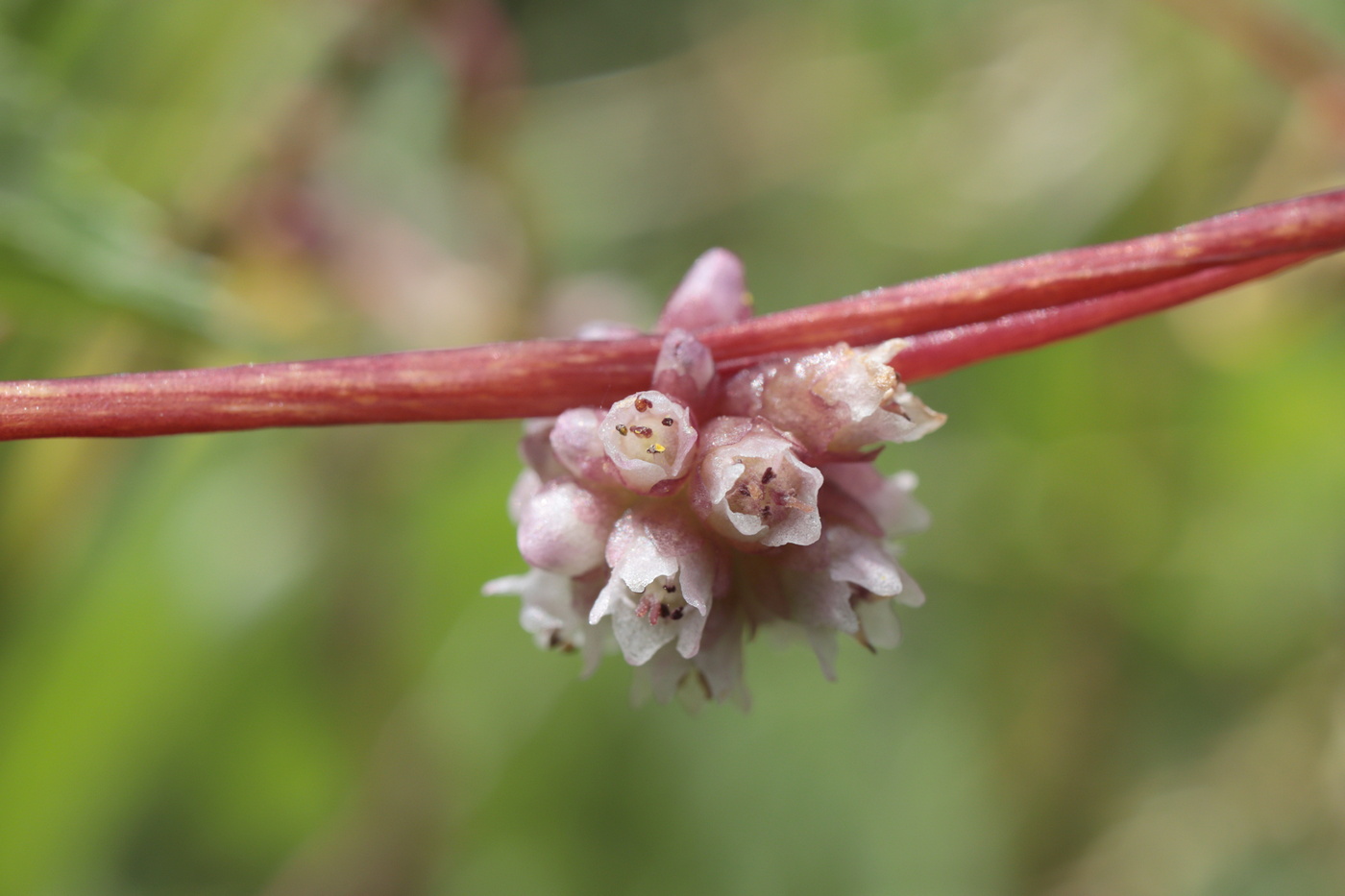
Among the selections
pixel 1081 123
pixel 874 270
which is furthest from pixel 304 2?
pixel 1081 123

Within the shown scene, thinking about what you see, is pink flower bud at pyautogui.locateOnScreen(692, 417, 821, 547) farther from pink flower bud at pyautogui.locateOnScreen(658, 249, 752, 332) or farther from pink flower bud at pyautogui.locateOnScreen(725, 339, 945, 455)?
pink flower bud at pyautogui.locateOnScreen(658, 249, 752, 332)

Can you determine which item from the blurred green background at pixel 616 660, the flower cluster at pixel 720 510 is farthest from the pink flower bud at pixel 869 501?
the blurred green background at pixel 616 660

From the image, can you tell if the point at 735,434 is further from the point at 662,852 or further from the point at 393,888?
the point at 393,888

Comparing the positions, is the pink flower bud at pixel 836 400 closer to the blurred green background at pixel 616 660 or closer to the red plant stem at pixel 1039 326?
the red plant stem at pixel 1039 326

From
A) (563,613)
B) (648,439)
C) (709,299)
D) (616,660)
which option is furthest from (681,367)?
(616,660)

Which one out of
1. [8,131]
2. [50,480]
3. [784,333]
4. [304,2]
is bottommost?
[784,333]

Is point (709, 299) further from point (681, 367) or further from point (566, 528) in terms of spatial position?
point (566, 528)

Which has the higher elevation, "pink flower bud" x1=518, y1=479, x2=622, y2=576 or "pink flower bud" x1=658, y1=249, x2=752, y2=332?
"pink flower bud" x1=658, y1=249, x2=752, y2=332

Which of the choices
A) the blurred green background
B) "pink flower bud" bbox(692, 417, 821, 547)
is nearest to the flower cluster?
"pink flower bud" bbox(692, 417, 821, 547)
